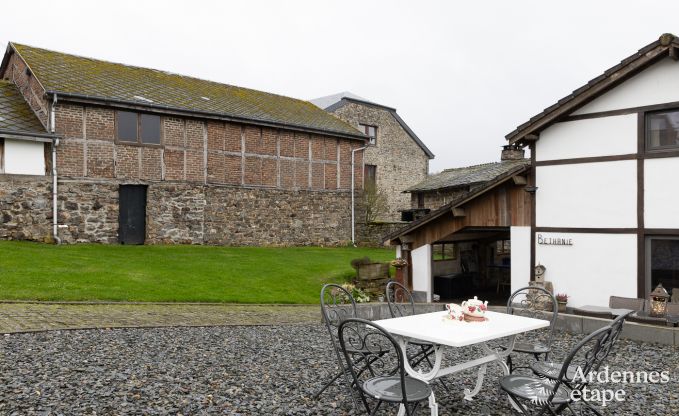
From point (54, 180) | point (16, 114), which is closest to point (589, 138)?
point (54, 180)

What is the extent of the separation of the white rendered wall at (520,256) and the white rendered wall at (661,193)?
7.87ft

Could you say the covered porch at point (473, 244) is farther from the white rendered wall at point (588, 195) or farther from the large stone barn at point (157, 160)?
the large stone barn at point (157, 160)

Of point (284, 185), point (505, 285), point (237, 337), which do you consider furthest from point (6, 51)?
point (505, 285)

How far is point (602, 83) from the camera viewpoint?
32.0ft

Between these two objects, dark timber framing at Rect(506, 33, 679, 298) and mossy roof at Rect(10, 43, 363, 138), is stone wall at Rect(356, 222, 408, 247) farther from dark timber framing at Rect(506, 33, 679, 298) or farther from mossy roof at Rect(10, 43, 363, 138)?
dark timber framing at Rect(506, 33, 679, 298)

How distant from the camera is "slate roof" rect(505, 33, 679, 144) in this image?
8.92 m

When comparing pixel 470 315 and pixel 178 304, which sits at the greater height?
pixel 470 315

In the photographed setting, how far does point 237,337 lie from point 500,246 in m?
13.2

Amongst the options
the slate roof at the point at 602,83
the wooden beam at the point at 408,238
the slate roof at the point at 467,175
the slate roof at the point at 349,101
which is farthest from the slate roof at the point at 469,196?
the slate roof at the point at 349,101

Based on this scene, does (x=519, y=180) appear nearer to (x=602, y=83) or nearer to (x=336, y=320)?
(x=602, y=83)

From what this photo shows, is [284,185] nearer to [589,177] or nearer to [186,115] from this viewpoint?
[186,115]

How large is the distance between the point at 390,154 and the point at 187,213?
15.9m

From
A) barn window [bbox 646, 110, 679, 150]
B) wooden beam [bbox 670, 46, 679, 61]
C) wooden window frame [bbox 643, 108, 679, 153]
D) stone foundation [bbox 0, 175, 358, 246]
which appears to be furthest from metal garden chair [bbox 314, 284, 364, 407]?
stone foundation [bbox 0, 175, 358, 246]

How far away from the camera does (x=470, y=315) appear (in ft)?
16.6
